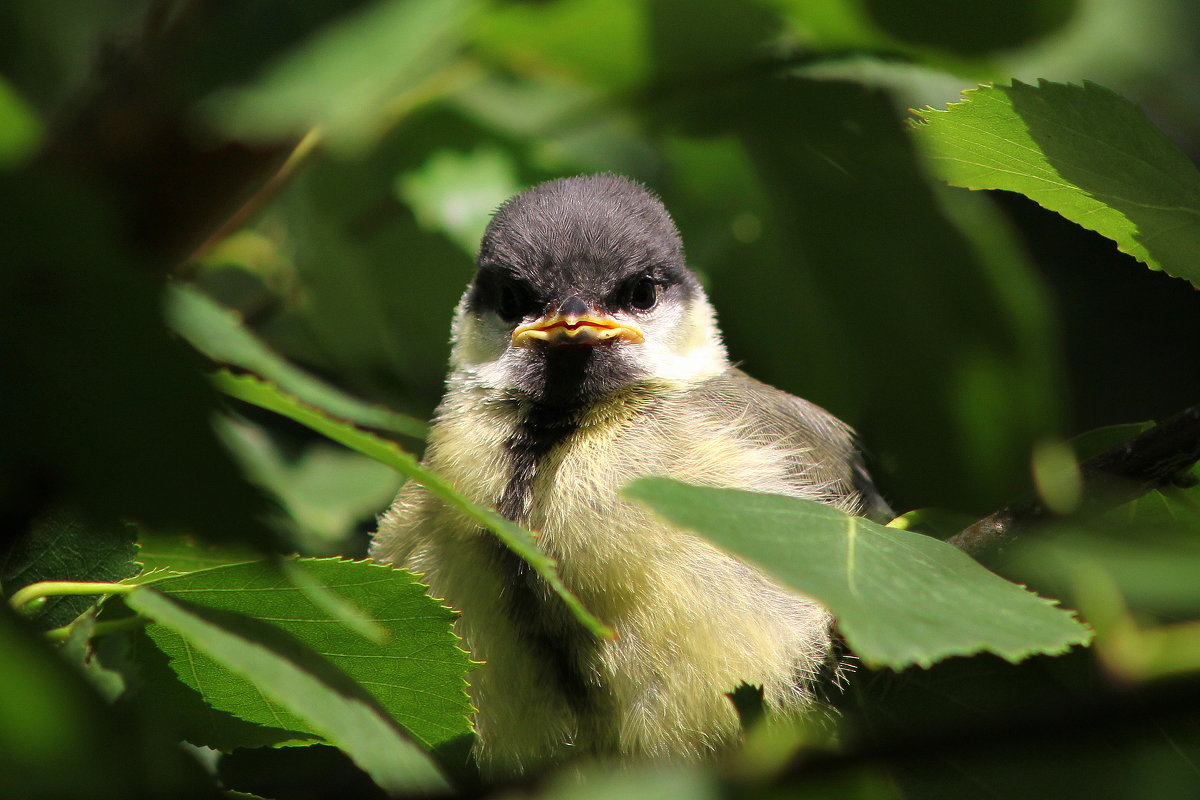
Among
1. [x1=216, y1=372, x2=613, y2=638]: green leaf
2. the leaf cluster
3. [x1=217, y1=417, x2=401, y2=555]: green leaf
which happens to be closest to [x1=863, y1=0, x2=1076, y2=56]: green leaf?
the leaf cluster

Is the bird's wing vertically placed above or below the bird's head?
below

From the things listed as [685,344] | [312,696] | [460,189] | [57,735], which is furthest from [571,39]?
[57,735]

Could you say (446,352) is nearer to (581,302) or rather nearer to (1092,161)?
(581,302)

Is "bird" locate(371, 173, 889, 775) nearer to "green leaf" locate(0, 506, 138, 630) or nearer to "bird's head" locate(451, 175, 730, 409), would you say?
"bird's head" locate(451, 175, 730, 409)

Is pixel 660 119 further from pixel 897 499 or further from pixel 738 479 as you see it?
pixel 897 499

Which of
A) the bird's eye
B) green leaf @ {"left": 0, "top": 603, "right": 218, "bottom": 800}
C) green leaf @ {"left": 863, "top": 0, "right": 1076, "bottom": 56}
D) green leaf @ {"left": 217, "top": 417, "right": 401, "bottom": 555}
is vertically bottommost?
green leaf @ {"left": 217, "top": 417, "right": 401, "bottom": 555}

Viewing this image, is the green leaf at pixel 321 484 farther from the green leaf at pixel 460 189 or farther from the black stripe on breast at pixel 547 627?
the green leaf at pixel 460 189

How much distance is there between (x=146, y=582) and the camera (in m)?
0.97

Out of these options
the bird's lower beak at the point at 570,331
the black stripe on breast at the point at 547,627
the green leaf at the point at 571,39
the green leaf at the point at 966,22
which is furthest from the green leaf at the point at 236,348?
the green leaf at the point at 966,22

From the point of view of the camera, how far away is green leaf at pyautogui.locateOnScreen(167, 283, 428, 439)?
107 centimetres

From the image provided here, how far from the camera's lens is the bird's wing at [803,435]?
1.76 meters

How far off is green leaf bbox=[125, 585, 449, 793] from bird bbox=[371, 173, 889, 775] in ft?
1.35

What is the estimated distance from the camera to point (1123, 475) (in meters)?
1.11

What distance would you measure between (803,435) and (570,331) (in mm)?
452
